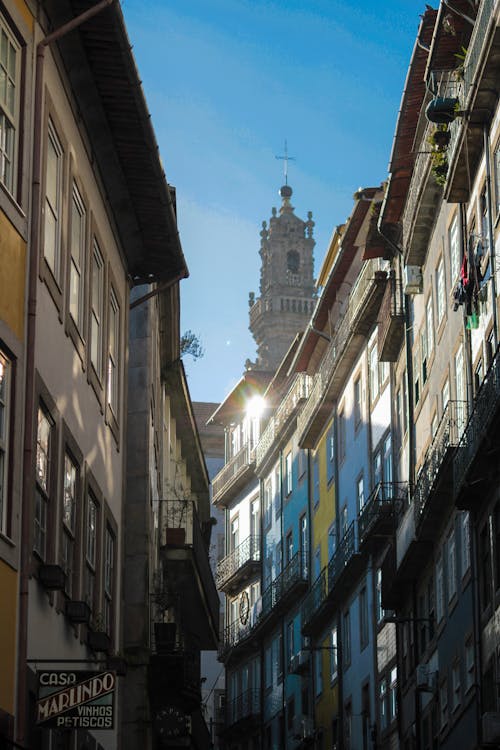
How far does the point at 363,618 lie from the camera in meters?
45.7

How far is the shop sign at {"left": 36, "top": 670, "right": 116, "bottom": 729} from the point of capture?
15.5m

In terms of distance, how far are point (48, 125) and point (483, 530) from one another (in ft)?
47.5

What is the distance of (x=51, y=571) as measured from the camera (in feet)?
55.1

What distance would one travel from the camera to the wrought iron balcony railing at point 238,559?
217ft

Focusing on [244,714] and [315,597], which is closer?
[315,597]

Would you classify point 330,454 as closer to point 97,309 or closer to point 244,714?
point 244,714

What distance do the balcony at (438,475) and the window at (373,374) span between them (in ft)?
31.7

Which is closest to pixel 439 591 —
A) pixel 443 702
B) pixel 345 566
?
pixel 443 702

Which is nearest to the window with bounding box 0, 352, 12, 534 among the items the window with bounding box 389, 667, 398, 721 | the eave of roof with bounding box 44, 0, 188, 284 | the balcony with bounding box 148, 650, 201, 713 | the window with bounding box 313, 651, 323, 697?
the eave of roof with bounding box 44, 0, 188, 284

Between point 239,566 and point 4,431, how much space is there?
172 feet

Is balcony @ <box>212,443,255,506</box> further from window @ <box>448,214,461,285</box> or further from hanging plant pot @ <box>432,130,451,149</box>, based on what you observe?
hanging plant pot @ <box>432,130,451,149</box>

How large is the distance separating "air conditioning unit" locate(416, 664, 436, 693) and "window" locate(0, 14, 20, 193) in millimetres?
20962

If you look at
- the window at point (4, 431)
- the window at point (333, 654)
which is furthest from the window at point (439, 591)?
the window at point (4, 431)

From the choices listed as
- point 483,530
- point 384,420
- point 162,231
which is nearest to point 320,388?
point 384,420
